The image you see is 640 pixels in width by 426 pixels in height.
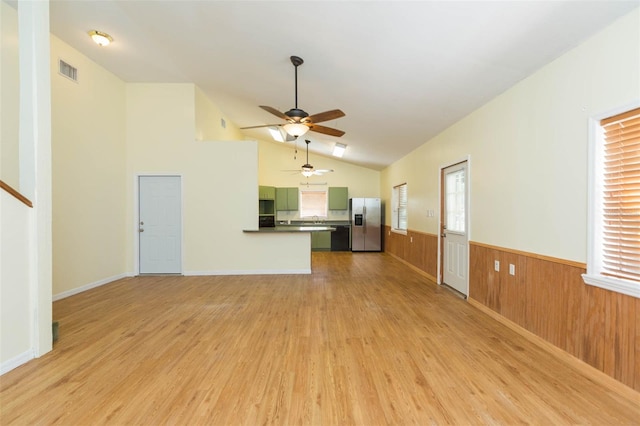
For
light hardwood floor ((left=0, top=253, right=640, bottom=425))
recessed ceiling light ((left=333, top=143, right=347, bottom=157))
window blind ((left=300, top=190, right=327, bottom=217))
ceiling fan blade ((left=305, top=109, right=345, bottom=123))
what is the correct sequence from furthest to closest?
1. window blind ((left=300, top=190, right=327, bottom=217))
2. recessed ceiling light ((left=333, top=143, right=347, bottom=157))
3. ceiling fan blade ((left=305, top=109, right=345, bottom=123))
4. light hardwood floor ((left=0, top=253, right=640, bottom=425))

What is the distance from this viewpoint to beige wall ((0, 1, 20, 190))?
3.04 meters

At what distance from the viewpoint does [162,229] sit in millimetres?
5270

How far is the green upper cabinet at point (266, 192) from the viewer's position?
27.7ft

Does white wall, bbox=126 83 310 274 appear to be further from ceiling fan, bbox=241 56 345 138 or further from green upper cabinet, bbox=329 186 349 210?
green upper cabinet, bbox=329 186 349 210

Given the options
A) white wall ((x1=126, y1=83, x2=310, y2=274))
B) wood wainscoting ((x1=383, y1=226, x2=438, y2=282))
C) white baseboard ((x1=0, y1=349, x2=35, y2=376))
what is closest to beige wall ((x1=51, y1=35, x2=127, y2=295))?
white wall ((x1=126, y1=83, x2=310, y2=274))

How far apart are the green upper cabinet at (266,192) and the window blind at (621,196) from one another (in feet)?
24.4

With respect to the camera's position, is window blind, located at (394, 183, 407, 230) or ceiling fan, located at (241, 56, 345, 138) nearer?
ceiling fan, located at (241, 56, 345, 138)

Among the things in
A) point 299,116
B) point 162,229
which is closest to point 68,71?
point 162,229

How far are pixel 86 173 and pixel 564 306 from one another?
6.08 m

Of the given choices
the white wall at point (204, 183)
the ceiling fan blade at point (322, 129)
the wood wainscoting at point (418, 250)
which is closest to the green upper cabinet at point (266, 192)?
the white wall at point (204, 183)

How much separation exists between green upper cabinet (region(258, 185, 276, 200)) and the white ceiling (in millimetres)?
3593

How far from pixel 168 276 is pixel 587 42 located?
622 cm

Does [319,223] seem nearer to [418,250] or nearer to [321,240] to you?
[321,240]

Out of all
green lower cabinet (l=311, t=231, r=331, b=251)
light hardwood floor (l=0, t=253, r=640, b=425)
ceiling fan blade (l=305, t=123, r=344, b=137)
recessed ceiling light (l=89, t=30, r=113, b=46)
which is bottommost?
light hardwood floor (l=0, t=253, r=640, b=425)
